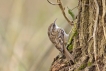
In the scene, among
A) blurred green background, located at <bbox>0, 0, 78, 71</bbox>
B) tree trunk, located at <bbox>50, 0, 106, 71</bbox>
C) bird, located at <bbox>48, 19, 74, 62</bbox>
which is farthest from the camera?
blurred green background, located at <bbox>0, 0, 78, 71</bbox>

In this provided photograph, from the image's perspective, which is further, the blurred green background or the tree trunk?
the blurred green background

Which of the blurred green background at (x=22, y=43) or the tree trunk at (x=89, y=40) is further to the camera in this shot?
the blurred green background at (x=22, y=43)

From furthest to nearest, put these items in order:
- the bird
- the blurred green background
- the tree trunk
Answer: the blurred green background < the bird < the tree trunk

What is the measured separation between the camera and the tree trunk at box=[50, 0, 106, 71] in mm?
1226

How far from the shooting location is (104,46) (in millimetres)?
1230

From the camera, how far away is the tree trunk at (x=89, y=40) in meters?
1.23

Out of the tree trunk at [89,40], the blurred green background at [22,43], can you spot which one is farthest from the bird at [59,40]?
the blurred green background at [22,43]

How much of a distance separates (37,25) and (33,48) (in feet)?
1.25

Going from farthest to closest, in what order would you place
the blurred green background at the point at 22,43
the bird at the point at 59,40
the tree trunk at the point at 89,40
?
the blurred green background at the point at 22,43 < the bird at the point at 59,40 < the tree trunk at the point at 89,40

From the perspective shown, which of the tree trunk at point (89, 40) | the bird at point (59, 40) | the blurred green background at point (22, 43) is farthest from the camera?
the blurred green background at point (22, 43)

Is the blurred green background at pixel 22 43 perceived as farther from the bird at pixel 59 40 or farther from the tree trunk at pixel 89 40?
the tree trunk at pixel 89 40

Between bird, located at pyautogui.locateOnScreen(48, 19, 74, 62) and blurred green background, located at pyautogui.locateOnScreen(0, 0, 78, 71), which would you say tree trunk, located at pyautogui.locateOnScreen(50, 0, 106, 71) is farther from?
blurred green background, located at pyautogui.locateOnScreen(0, 0, 78, 71)

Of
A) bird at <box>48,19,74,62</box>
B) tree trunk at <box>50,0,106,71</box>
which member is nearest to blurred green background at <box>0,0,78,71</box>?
bird at <box>48,19,74,62</box>

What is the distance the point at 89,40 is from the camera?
1279mm
